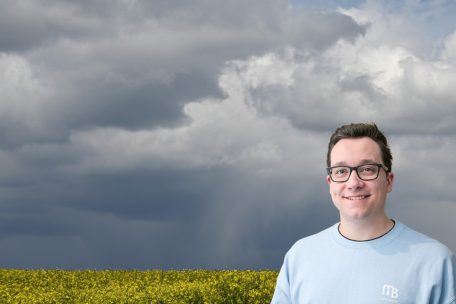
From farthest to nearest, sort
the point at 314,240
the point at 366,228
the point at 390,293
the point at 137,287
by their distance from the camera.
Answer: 1. the point at 137,287
2. the point at 314,240
3. the point at 366,228
4. the point at 390,293

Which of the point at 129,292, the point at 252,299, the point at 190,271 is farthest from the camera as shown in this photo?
the point at 190,271

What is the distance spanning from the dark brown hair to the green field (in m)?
7.14

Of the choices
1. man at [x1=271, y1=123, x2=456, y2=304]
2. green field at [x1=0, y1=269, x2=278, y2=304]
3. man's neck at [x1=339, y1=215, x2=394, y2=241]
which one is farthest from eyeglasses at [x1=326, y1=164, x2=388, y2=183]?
green field at [x1=0, y1=269, x2=278, y2=304]

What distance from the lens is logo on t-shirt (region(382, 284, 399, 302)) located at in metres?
3.11

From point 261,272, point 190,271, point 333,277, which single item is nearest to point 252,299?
point 261,272

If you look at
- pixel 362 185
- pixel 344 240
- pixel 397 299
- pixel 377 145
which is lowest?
pixel 397 299

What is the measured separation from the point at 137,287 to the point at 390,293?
28.8 feet

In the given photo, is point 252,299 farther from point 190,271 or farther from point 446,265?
point 446,265

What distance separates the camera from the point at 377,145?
130 inches

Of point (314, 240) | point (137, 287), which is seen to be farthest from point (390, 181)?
point (137, 287)

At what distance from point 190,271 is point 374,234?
12.4 meters

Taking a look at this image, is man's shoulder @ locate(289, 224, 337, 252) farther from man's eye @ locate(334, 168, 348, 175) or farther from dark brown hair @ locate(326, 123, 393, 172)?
dark brown hair @ locate(326, 123, 393, 172)

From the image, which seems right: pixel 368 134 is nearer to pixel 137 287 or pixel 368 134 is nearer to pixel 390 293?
pixel 390 293

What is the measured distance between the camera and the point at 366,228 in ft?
10.6
